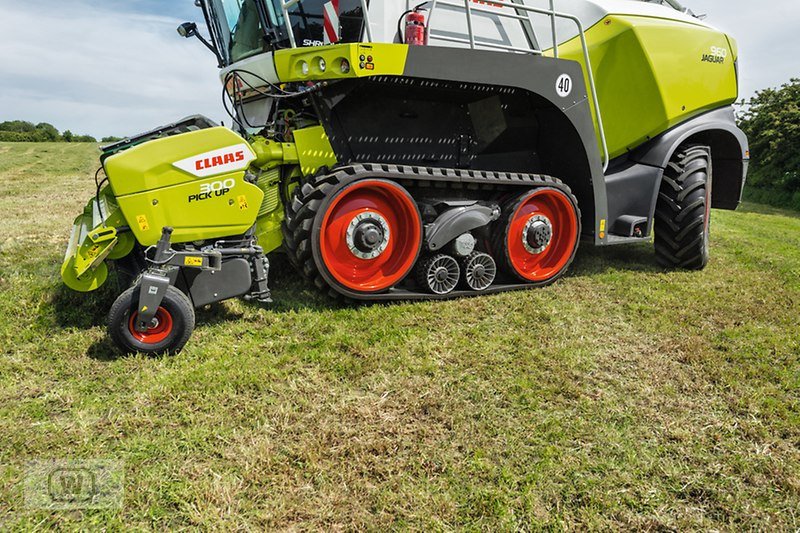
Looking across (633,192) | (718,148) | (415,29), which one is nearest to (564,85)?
(415,29)

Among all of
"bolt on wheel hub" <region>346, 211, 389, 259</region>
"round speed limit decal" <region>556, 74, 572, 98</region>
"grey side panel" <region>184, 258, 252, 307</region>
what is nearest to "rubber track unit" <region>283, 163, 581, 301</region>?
"bolt on wheel hub" <region>346, 211, 389, 259</region>

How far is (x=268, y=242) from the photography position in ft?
12.9

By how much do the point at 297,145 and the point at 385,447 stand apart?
96.7 inches

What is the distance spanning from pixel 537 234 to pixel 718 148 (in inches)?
130

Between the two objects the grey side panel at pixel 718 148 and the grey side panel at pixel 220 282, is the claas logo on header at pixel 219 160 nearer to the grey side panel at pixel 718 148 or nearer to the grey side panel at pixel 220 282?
the grey side panel at pixel 220 282

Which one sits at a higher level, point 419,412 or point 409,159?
point 409,159

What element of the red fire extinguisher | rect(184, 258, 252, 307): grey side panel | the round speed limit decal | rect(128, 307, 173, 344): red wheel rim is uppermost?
the red fire extinguisher

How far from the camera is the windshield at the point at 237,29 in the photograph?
173 inches

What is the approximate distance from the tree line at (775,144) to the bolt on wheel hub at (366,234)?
21002 mm

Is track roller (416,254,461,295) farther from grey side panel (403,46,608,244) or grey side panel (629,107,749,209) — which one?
grey side panel (629,107,749,209)

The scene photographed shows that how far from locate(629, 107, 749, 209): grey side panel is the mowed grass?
5.74 ft

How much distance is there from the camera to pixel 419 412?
263 cm

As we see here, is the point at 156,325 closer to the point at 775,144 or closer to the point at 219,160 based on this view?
the point at 219,160

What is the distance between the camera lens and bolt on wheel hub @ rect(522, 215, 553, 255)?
14.9ft
